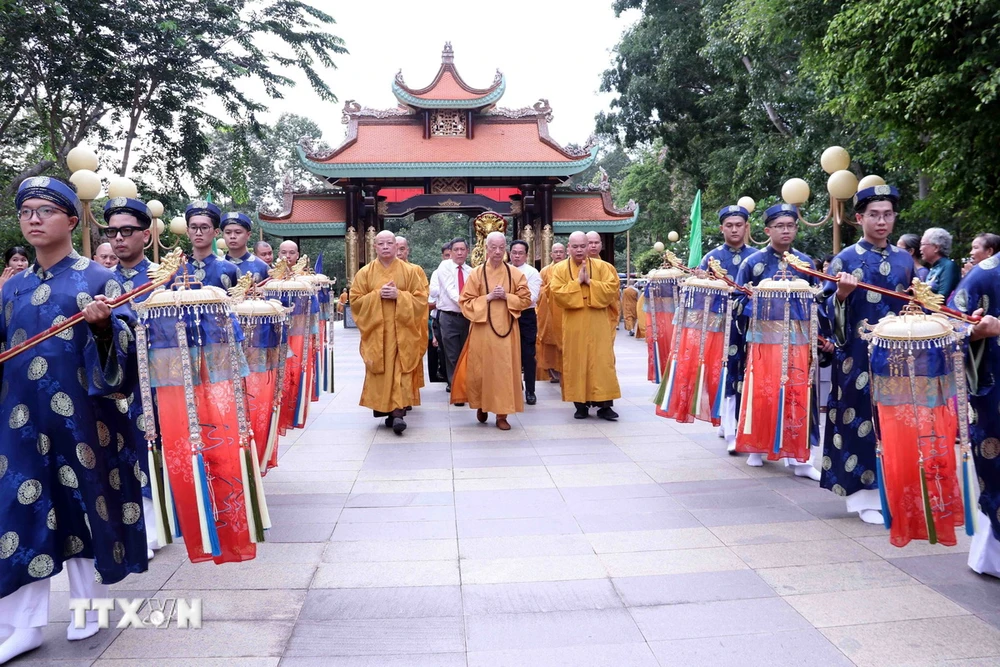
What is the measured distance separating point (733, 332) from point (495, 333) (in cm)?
209

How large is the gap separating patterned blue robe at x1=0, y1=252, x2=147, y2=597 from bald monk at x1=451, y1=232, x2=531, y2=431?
3943mm

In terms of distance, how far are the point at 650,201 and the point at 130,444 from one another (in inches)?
919

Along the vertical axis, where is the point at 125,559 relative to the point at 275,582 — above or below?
above

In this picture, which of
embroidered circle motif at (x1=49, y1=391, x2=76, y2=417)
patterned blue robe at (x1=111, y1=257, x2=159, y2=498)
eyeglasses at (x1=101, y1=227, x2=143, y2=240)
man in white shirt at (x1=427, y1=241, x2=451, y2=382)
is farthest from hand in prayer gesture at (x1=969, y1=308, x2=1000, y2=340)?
man in white shirt at (x1=427, y1=241, x2=451, y2=382)

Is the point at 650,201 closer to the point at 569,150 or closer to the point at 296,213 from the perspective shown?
the point at 569,150

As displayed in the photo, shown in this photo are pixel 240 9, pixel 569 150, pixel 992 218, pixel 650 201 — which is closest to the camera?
pixel 992 218

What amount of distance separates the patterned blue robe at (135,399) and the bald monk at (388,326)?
8.45ft

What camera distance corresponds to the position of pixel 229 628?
2.90 metres

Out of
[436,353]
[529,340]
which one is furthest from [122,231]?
[436,353]

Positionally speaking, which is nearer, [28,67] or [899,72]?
[899,72]

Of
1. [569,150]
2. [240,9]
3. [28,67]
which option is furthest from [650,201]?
[28,67]

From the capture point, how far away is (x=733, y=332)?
534cm

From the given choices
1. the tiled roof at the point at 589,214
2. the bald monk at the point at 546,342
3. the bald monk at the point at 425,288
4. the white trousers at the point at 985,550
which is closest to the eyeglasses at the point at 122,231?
the bald monk at the point at 425,288

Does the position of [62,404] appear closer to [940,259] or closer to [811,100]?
[940,259]
